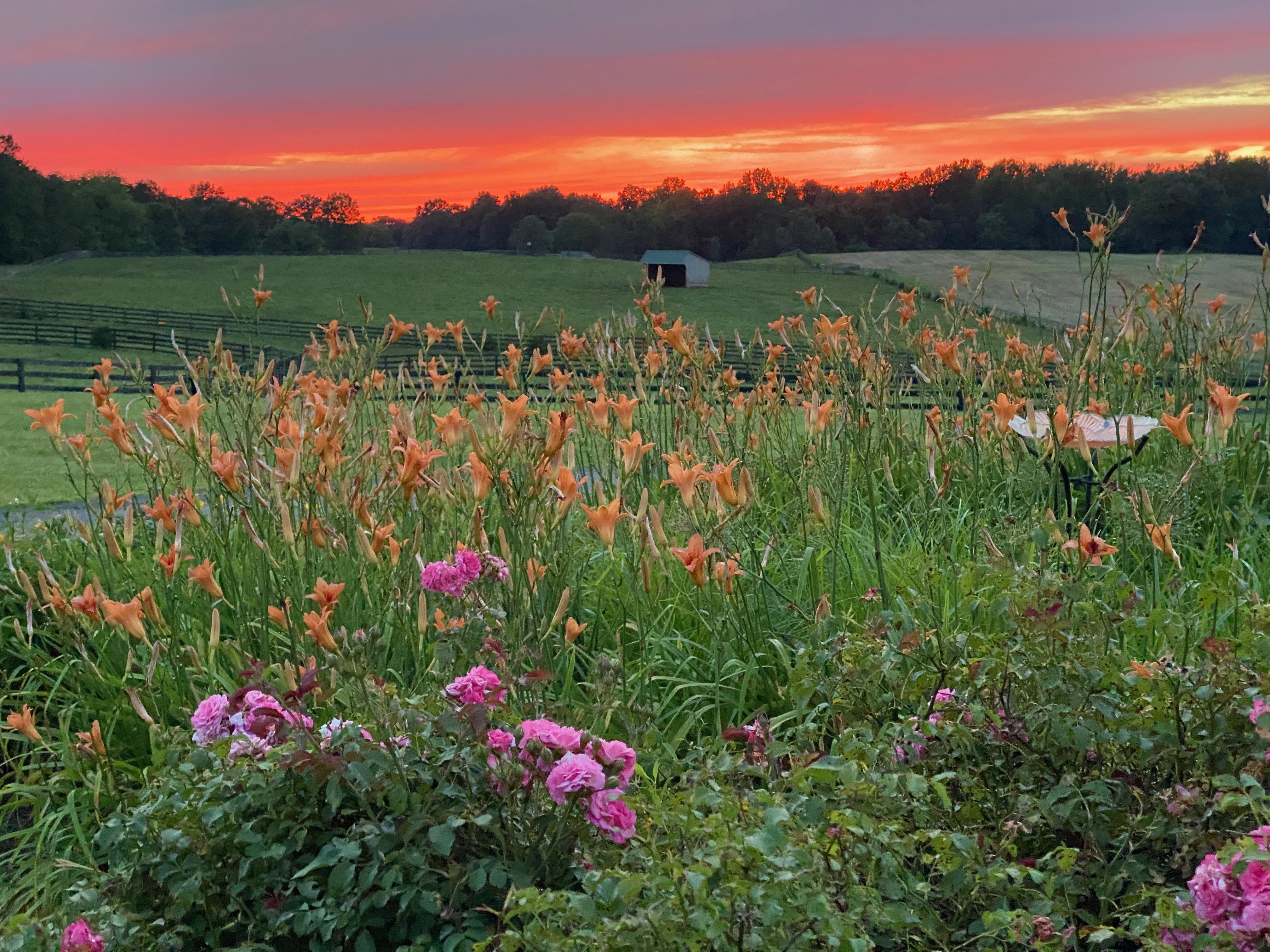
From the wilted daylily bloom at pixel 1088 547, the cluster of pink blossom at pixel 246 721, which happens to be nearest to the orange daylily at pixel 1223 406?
the wilted daylily bloom at pixel 1088 547

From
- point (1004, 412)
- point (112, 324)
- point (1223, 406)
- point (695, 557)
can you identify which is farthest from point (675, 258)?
point (695, 557)

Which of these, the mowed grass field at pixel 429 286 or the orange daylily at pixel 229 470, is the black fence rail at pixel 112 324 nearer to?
the mowed grass field at pixel 429 286

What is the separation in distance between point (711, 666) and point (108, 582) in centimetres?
279

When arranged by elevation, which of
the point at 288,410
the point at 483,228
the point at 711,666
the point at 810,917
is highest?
the point at 483,228

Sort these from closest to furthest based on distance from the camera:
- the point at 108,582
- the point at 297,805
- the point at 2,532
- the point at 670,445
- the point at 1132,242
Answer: the point at 297,805
the point at 108,582
the point at 2,532
the point at 670,445
the point at 1132,242

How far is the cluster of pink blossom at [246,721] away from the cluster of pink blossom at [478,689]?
35 cm

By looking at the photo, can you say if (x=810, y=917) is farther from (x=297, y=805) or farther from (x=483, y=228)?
(x=483, y=228)

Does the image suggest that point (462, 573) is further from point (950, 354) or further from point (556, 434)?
point (950, 354)

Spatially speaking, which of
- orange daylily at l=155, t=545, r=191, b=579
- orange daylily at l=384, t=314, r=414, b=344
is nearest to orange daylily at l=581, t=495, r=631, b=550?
orange daylily at l=155, t=545, r=191, b=579

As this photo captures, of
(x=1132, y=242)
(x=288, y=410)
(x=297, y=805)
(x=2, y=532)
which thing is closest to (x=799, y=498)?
(x=288, y=410)

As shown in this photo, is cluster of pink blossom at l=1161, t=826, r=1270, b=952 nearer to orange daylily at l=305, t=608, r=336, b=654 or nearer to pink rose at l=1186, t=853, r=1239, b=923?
pink rose at l=1186, t=853, r=1239, b=923

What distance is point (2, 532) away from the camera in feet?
18.9

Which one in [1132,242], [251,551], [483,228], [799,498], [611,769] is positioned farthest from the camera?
[483,228]

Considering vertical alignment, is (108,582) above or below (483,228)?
below
